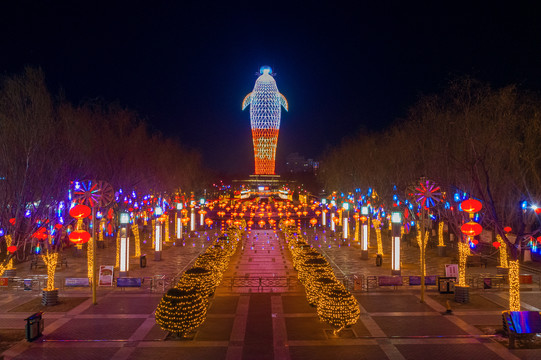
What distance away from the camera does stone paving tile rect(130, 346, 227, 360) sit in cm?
1306

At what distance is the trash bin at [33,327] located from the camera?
14.1 metres

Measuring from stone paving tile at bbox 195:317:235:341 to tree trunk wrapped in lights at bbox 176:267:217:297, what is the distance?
1.17m

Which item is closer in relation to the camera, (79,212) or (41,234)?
(79,212)

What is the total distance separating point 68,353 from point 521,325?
1357cm

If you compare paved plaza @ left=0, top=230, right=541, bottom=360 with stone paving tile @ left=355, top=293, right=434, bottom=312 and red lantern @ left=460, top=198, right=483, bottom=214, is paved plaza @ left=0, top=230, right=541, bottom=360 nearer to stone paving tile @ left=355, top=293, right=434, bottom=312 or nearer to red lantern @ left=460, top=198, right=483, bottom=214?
stone paving tile @ left=355, top=293, right=434, bottom=312

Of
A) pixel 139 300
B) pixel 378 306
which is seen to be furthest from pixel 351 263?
pixel 139 300

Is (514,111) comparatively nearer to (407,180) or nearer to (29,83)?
(407,180)

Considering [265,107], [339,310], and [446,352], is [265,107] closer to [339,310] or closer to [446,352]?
[339,310]

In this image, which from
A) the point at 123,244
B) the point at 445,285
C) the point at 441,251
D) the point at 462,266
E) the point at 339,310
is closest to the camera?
the point at 339,310

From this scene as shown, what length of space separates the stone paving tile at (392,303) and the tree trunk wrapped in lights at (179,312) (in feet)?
23.6

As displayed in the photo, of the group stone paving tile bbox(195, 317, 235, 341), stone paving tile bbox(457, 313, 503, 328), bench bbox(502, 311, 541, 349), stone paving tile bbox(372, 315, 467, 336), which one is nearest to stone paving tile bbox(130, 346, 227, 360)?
stone paving tile bbox(195, 317, 235, 341)

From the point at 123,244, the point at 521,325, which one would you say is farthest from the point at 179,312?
the point at 123,244

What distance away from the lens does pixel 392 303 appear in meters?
19.2

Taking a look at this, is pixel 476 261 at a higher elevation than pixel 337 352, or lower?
higher
